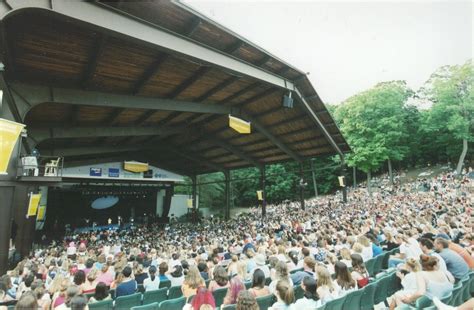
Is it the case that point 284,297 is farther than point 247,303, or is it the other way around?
point 284,297

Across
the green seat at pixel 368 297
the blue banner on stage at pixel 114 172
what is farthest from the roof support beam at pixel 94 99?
the blue banner on stage at pixel 114 172

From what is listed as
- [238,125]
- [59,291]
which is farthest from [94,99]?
[59,291]

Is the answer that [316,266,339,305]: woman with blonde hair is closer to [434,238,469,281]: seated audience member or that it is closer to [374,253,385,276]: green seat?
[434,238,469,281]: seated audience member

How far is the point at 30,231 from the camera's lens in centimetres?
1349

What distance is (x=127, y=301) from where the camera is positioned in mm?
4305

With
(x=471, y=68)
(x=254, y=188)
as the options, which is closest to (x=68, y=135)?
(x=254, y=188)

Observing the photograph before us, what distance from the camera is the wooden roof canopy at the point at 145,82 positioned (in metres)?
6.15

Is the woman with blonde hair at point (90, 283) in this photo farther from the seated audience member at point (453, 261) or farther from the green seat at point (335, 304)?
the seated audience member at point (453, 261)

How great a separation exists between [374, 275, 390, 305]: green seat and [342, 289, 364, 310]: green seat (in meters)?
0.74

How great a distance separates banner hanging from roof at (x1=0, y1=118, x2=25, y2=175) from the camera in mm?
4934

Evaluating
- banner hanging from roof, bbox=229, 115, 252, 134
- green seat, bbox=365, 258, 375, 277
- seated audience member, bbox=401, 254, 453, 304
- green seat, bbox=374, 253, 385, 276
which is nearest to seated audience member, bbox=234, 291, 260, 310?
seated audience member, bbox=401, 254, 453, 304

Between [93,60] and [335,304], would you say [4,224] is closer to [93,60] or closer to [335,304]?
[93,60]

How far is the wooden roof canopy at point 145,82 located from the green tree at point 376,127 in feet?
39.6

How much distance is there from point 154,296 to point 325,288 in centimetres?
293
